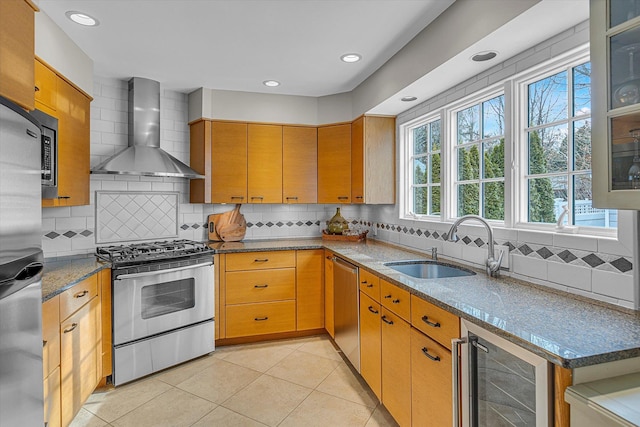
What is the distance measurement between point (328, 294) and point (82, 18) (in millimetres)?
2800

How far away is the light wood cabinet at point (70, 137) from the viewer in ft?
7.45

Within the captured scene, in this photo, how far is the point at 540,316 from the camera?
1367mm

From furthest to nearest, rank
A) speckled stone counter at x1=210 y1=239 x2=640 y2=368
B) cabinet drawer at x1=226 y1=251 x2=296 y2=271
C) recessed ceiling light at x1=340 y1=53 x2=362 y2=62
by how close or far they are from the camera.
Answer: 1. cabinet drawer at x1=226 y1=251 x2=296 y2=271
2. recessed ceiling light at x1=340 y1=53 x2=362 y2=62
3. speckled stone counter at x1=210 y1=239 x2=640 y2=368

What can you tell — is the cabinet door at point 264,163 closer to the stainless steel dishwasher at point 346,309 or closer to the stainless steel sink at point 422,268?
the stainless steel dishwasher at point 346,309

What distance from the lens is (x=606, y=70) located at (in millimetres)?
1195

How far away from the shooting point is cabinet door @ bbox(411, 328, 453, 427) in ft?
5.04

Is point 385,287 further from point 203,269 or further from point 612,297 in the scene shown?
point 203,269

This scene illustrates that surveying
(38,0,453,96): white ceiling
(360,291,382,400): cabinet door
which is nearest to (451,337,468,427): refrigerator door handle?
(360,291,382,400): cabinet door

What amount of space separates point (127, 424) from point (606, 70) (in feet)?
A: 9.76

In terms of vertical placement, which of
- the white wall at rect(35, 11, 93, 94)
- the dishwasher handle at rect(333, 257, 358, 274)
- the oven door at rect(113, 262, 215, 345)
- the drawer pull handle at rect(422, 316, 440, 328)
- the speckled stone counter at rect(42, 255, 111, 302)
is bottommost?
the oven door at rect(113, 262, 215, 345)

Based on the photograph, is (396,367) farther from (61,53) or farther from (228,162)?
(61,53)

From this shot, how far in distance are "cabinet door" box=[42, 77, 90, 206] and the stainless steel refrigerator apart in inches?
56.2

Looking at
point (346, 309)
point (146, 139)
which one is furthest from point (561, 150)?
point (146, 139)

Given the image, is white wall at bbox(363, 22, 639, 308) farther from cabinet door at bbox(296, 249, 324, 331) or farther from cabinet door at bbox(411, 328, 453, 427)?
cabinet door at bbox(296, 249, 324, 331)
